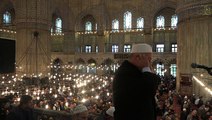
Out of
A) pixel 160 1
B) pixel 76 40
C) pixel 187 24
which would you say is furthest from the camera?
pixel 76 40

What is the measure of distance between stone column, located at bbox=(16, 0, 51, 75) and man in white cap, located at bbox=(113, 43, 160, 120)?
26984 mm

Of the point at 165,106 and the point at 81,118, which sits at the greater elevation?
the point at 81,118

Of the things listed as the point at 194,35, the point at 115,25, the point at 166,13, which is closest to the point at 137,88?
the point at 194,35

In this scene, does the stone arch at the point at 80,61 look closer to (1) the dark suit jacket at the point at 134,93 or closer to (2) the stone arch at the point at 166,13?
(2) the stone arch at the point at 166,13

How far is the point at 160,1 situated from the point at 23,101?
3530cm

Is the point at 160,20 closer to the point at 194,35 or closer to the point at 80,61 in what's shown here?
the point at 80,61

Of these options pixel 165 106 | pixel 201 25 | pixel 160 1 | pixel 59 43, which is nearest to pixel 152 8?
pixel 160 1

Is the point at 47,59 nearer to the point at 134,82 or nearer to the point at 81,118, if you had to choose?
the point at 81,118

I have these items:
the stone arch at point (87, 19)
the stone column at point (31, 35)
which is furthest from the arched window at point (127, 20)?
the stone column at point (31, 35)

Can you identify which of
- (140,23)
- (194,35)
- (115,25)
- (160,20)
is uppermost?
(160,20)

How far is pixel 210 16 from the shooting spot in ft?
61.9

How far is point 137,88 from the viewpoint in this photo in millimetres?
2174

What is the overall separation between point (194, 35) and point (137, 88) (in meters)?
19.1

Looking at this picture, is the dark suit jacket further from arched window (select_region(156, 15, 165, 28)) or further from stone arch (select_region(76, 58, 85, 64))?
stone arch (select_region(76, 58, 85, 64))
